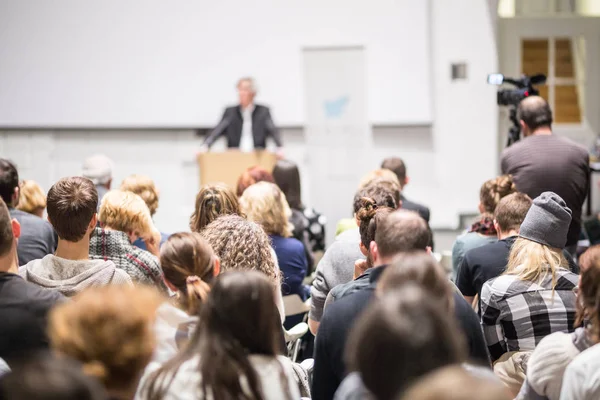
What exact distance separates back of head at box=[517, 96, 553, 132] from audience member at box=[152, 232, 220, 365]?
2571mm

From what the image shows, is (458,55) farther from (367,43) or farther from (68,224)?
(68,224)

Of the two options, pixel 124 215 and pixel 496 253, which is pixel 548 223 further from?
pixel 124 215

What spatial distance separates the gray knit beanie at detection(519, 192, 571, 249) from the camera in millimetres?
2752

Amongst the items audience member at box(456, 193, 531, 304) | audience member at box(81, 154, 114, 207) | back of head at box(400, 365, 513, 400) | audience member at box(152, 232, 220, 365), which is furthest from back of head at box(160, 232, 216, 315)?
audience member at box(81, 154, 114, 207)

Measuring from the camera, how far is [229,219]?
288cm

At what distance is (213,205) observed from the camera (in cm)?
331

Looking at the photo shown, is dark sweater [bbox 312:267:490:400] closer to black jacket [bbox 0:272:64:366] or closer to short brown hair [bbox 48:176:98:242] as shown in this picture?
black jacket [bbox 0:272:64:366]

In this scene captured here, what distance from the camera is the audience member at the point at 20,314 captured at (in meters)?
2.25

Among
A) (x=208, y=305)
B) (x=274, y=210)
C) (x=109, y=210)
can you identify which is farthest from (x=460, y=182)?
(x=208, y=305)

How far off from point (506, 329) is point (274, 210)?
1.29m

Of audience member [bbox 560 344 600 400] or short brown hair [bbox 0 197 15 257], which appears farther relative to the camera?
short brown hair [bbox 0 197 15 257]

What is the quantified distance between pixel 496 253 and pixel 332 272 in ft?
2.10

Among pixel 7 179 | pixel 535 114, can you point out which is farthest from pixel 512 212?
pixel 7 179

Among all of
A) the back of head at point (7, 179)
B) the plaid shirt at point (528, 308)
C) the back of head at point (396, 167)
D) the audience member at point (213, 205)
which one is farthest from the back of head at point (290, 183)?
the plaid shirt at point (528, 308)
